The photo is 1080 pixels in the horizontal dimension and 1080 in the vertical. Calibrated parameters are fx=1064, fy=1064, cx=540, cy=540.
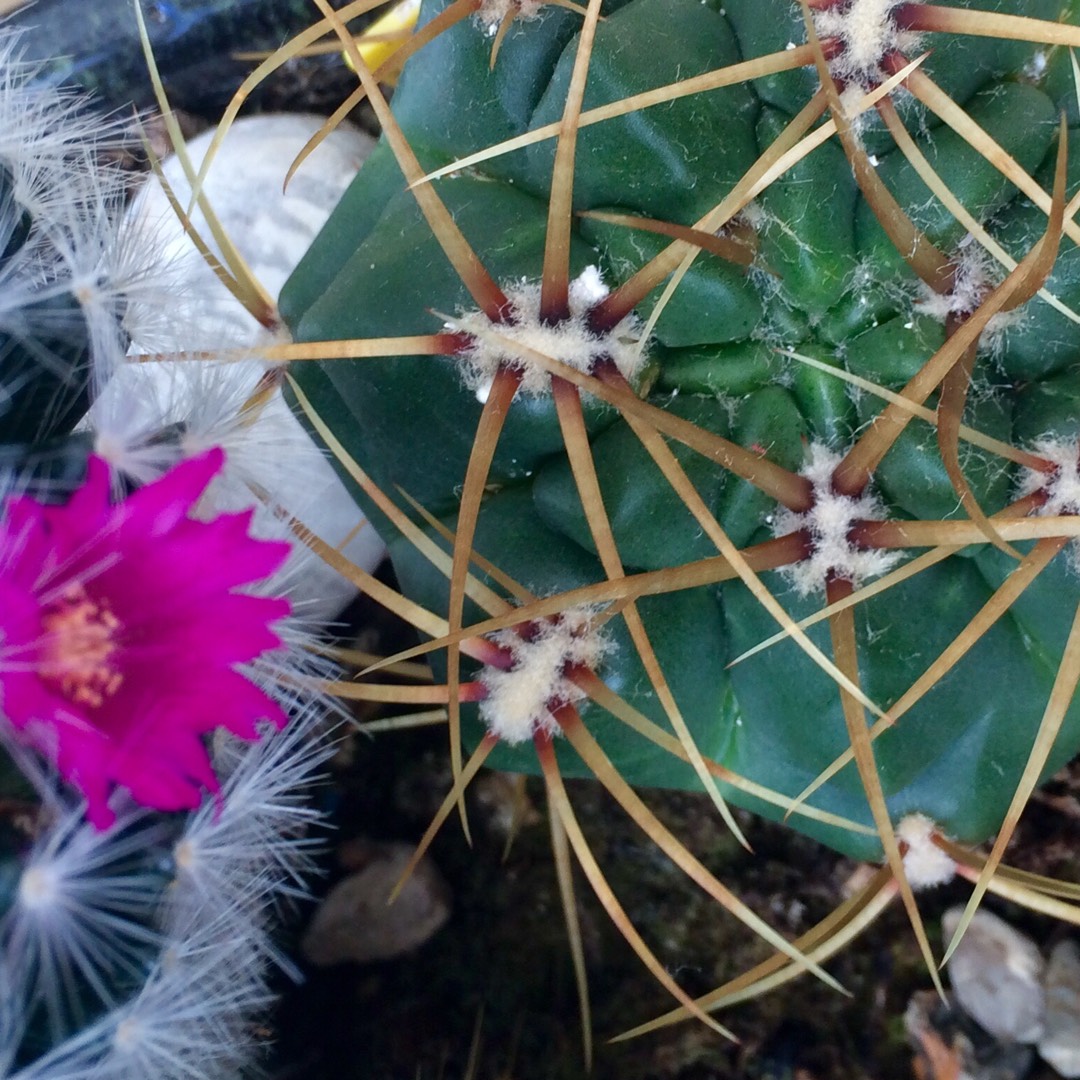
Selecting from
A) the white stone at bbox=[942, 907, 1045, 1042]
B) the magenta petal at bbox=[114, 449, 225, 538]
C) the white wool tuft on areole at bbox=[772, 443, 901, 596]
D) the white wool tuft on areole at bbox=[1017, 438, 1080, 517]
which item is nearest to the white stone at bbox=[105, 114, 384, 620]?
the magenta petal at bbox=[114, 449, 225, 538]

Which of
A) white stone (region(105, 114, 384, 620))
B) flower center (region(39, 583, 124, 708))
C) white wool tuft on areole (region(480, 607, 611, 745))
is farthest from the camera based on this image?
white stone (region(105, 114, 384, 620))

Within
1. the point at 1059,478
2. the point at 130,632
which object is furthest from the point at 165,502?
the point at 1059,478

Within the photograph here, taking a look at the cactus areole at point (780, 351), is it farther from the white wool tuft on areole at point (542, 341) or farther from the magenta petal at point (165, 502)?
the magenta petal at point (165, 502)

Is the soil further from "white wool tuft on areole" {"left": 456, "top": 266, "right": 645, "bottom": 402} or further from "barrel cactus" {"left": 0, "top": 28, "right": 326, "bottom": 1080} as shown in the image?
"white wool tuft on areole" {"left": 456, "top": 266, "right": 645, "bottom": 402}

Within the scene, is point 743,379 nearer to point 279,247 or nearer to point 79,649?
point 79,649

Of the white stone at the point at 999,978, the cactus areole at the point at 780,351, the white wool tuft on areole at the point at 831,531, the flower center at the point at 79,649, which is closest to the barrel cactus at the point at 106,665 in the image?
the flower center at the point at 79,649

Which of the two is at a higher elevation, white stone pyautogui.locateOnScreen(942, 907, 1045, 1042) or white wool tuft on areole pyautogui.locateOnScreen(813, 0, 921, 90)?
white wool tuft on areole pyautogui.locateOnScreen(813, 0, 921, 90)
